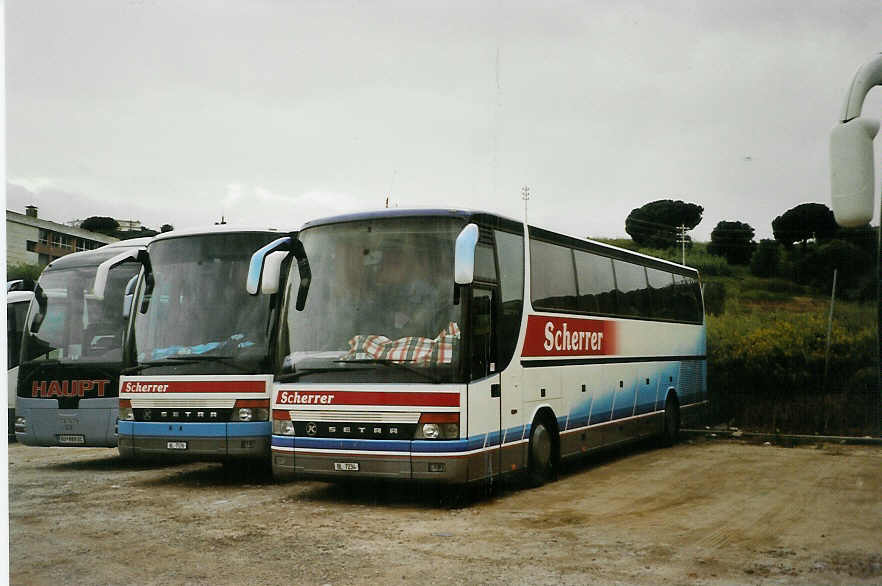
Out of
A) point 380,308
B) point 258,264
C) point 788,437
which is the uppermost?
point 258,264

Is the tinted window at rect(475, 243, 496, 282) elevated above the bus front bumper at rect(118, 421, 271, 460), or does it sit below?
above

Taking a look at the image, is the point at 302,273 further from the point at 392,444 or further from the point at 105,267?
the point at 105,267

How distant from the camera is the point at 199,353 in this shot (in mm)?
9852

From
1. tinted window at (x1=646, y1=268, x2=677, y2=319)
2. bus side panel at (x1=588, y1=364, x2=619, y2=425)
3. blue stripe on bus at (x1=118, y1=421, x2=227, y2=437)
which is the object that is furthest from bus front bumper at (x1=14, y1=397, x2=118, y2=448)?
tinted window at (x1=646, y1=268, x2=677, y2=319)

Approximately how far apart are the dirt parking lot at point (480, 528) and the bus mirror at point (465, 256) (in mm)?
1996

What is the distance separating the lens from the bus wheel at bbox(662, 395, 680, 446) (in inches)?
520

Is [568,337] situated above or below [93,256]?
below

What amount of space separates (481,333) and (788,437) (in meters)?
3.86

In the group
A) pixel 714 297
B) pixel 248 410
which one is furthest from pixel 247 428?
pixel 714 297

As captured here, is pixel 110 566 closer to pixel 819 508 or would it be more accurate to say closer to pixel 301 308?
pixel 301 308

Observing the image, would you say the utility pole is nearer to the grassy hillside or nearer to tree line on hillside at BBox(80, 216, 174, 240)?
the grassy hillside

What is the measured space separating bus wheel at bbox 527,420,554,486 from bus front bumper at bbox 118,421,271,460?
108 inches

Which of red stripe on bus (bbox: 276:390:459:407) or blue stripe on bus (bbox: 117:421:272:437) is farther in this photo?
blue stripe on bus (bbox: 117:421:272:437)

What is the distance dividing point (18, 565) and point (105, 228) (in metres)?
3.99
